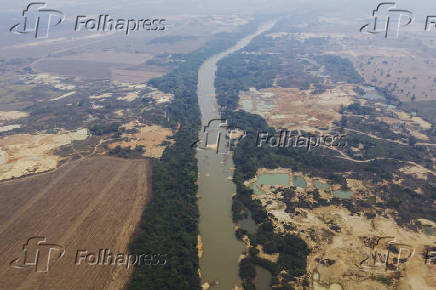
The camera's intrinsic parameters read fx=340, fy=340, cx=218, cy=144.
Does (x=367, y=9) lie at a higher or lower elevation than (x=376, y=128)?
higher

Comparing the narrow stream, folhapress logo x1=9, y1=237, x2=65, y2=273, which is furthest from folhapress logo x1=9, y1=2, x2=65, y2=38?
folhapress logo x1=9, y1=237, x2=65, y2=273

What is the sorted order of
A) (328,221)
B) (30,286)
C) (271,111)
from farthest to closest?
(271,111)
(328,221)
(30,286)

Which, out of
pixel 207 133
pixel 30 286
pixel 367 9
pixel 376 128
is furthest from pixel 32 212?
pixel 367 9

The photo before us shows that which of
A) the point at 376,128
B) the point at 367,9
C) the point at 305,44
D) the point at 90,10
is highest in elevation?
the point at 367,9

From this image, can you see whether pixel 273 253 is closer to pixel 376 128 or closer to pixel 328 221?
pixel 328 221

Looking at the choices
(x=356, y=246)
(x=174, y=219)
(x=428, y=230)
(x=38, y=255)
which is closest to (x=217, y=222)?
(x=174, y=219)

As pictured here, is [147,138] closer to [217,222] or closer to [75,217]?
[75,217]
